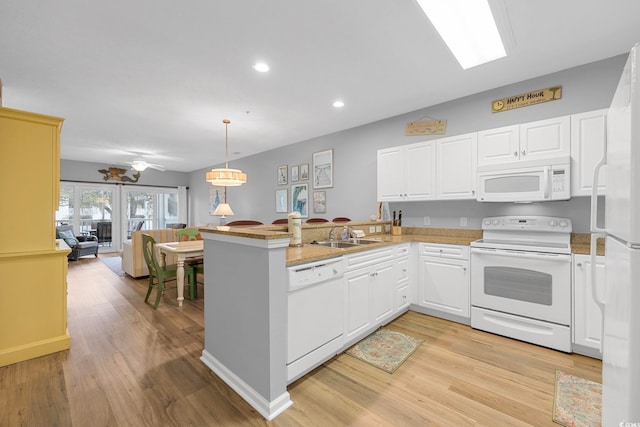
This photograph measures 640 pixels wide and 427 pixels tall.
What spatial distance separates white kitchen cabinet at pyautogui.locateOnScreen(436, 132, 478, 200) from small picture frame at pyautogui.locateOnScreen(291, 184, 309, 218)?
2.82 meters

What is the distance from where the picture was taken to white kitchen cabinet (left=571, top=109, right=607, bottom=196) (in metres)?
2.40

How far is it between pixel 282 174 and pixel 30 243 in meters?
4.26

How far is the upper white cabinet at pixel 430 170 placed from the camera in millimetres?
3162

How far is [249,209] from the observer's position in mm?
7137

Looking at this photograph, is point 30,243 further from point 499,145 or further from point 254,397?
point 499,145

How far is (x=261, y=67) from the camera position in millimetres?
2760

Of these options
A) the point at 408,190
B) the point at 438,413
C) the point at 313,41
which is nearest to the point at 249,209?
the point at 408,190

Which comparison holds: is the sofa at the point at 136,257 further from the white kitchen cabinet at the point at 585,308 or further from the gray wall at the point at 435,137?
the white kitchen cabinet at the point at 585,308

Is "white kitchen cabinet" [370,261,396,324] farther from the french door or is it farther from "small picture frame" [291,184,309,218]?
the french door

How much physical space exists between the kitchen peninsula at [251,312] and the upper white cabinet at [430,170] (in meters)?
1.90

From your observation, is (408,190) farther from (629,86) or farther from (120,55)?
(120,55)

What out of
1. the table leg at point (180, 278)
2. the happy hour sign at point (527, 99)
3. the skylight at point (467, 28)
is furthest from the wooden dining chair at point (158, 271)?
the happy hour sign at point (527, 99)

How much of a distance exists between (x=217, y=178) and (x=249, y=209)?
2.71 meters

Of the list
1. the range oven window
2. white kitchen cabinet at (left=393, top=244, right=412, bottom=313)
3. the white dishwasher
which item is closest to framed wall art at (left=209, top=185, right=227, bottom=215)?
white kitchen cabinet at (left=393, top=244, right=412, bottom=313)
